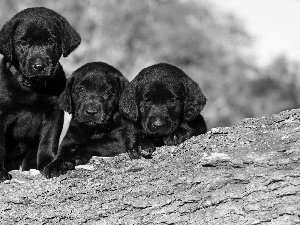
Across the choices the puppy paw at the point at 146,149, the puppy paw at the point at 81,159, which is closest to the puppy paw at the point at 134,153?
the puppy paw at the point at 146,149

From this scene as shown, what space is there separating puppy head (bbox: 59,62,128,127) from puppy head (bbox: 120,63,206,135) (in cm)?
30

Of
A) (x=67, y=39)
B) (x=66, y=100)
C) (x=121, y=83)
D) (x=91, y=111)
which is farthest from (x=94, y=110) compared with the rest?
(x=67, y=39)

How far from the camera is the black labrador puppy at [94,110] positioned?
6.61 metres

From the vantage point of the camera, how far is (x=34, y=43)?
22.0ft

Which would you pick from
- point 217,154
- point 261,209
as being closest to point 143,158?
point 217,154

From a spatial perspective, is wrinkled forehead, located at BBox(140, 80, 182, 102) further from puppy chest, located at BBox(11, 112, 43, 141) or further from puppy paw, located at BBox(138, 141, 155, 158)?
puppy chest, located at BBox(11, 112, 43, 141)

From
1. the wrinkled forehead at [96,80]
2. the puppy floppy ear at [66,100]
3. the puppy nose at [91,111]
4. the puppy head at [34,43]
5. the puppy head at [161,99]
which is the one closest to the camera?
the puppy head at [161,99]

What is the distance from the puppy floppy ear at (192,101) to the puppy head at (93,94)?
842 millimetres

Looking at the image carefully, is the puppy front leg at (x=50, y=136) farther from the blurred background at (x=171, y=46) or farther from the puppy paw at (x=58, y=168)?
the blurred background at (x=171, y=46)

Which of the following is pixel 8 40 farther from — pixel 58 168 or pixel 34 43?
pixel 58 168

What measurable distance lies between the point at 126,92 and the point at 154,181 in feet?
4.91

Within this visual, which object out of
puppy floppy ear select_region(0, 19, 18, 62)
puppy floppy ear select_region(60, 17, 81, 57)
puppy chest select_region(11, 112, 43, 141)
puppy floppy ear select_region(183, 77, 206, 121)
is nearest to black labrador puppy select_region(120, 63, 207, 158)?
puppy floppy ear select_region(183, 77, 206, 121)

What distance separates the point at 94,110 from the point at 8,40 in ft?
3.79

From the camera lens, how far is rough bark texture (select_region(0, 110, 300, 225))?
505 cm
